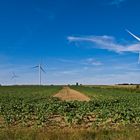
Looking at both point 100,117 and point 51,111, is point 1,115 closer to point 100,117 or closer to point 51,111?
point 51,111

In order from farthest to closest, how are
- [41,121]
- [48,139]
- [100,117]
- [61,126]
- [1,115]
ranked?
[1,115] → [100,117] → [41,121] → [61,126] → [48,139]

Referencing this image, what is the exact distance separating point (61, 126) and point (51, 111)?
7.18 metres

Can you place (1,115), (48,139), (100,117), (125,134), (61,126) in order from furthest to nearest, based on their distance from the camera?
(1,115), (100,117), (61,126), (125,134), (48,139)

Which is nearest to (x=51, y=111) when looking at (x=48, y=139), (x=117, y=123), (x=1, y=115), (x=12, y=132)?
(x=1, y=115)

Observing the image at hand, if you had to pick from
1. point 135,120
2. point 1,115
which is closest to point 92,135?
point 135,120

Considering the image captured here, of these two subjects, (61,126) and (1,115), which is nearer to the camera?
(61,126)

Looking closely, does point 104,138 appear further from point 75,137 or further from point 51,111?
point 51,111

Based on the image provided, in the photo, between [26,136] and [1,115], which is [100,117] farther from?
[26,136]

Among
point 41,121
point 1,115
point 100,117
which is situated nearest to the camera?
point 41,121

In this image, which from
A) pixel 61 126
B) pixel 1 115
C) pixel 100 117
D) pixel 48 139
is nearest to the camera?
pixel 48 139

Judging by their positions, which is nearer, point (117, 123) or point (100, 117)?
point (117, 123)

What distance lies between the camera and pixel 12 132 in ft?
54.0

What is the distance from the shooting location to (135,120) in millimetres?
22891

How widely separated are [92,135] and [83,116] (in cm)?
914
